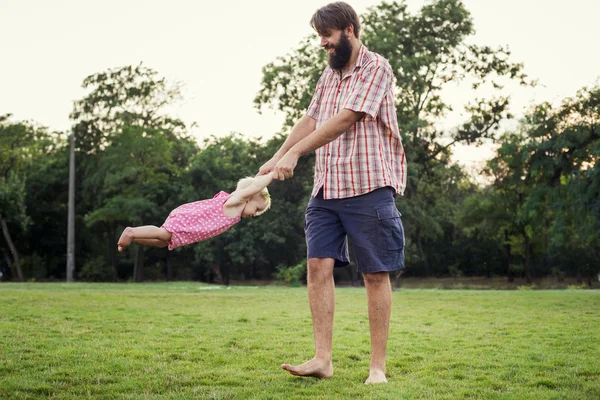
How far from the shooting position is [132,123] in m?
41.4

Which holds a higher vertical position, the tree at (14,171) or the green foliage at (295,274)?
the tree at (14,171)

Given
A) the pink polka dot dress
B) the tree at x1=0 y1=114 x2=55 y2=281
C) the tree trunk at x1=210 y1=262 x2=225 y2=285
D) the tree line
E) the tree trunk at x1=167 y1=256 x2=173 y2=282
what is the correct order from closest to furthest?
the pink polka dot dress < the tree line < the tree at x1=0 y1=114 x2=55 y2=281 < the tree trunk at x1=210 y1=262 x2=225 y2=285 < the tree trunk at x1=167 y1=256 x2=173 y2=282

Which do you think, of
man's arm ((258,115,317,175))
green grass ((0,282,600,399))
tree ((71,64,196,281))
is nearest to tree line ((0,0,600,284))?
tree ((71,64,196,281))

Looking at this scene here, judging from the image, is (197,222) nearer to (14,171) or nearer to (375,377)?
(375,377)

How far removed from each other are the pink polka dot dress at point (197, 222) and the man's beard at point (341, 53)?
1166 millimetres

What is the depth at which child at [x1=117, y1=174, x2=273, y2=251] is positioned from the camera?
15.0ft

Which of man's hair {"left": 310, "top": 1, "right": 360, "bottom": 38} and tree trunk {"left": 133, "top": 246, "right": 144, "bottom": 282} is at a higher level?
man's hair {"left": 310, "top": 1, "right": 360, "bottom": 38}

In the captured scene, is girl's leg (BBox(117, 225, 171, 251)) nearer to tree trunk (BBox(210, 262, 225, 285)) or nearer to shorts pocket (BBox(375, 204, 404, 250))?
shorts pocket (BBox(375, 204, 404, 250))

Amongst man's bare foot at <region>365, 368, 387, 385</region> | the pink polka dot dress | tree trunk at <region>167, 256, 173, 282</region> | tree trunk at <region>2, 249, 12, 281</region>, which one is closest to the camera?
man's bare foot at <region>365, 368, 387, 385</region>

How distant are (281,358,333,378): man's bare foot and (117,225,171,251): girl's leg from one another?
1113 millimetres

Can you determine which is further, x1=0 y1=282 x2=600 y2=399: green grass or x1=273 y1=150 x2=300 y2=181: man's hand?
x1=273 y1=150 x2=300 y2=181: man's hand

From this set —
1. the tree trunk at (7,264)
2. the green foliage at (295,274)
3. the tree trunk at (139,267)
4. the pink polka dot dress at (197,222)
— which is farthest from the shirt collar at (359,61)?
the tree trunk at (7,264)

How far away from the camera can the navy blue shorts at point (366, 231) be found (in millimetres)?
4480

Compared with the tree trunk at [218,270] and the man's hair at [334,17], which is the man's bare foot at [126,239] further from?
the tree trunk at [218,270]
